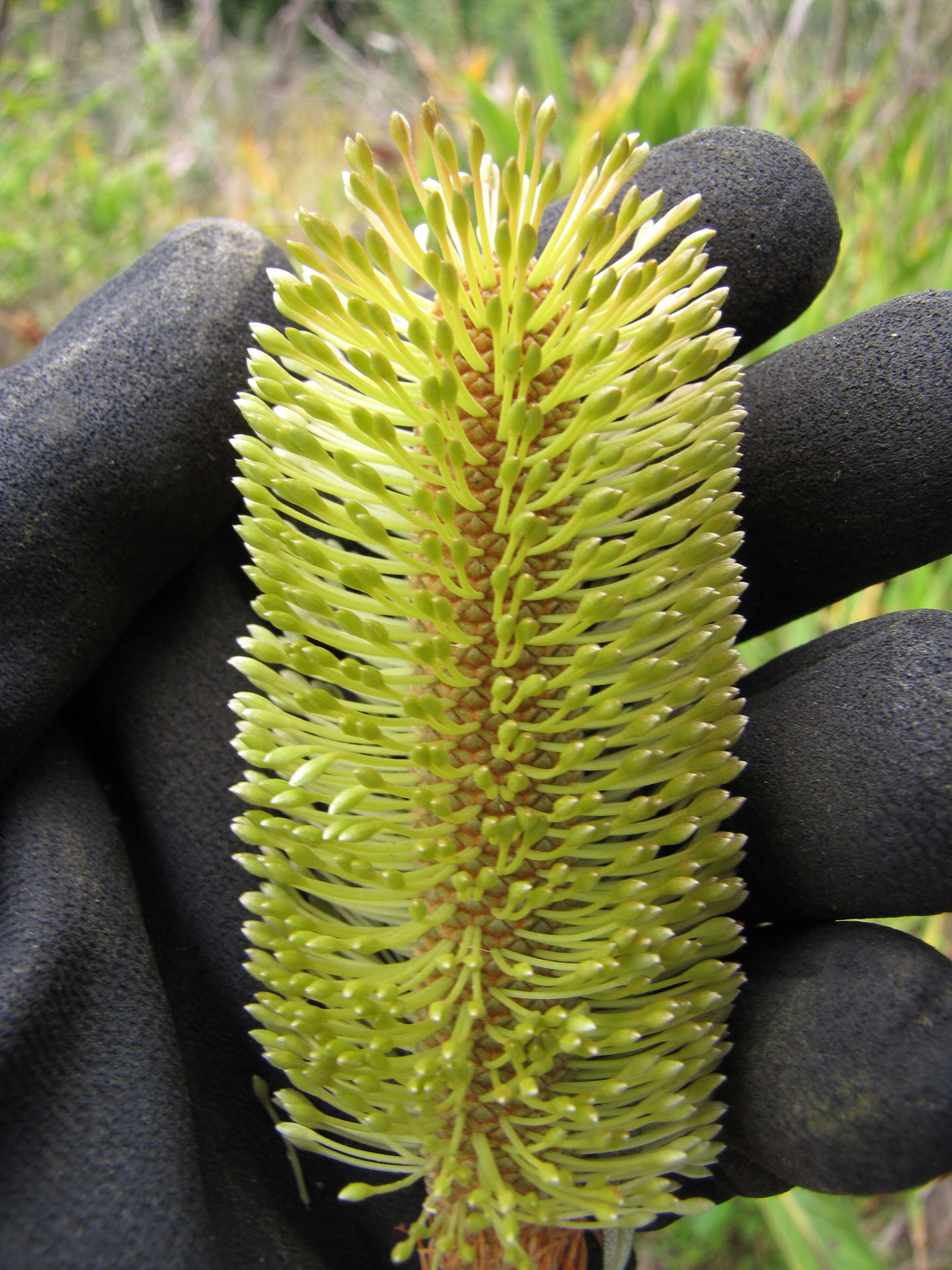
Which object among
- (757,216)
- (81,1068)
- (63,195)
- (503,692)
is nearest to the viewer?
(503,692)

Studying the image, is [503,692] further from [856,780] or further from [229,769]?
[229,769]

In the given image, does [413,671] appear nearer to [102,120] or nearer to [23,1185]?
[23,1185]

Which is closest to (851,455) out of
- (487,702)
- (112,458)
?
(487,702)

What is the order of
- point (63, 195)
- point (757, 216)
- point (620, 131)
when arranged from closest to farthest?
1. point (757, 216)
2. point (620, 131)
3. point (63, 195)

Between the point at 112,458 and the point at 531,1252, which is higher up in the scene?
the point at 112,458

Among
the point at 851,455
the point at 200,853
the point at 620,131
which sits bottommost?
the point at 200,853

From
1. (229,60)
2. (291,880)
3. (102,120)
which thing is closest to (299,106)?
(229,60)

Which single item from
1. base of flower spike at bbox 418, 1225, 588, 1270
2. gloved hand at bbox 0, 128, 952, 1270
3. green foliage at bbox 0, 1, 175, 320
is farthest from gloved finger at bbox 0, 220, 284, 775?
green foliage at bbox 0, 1, 175, 320

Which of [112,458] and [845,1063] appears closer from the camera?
[845,1063]
